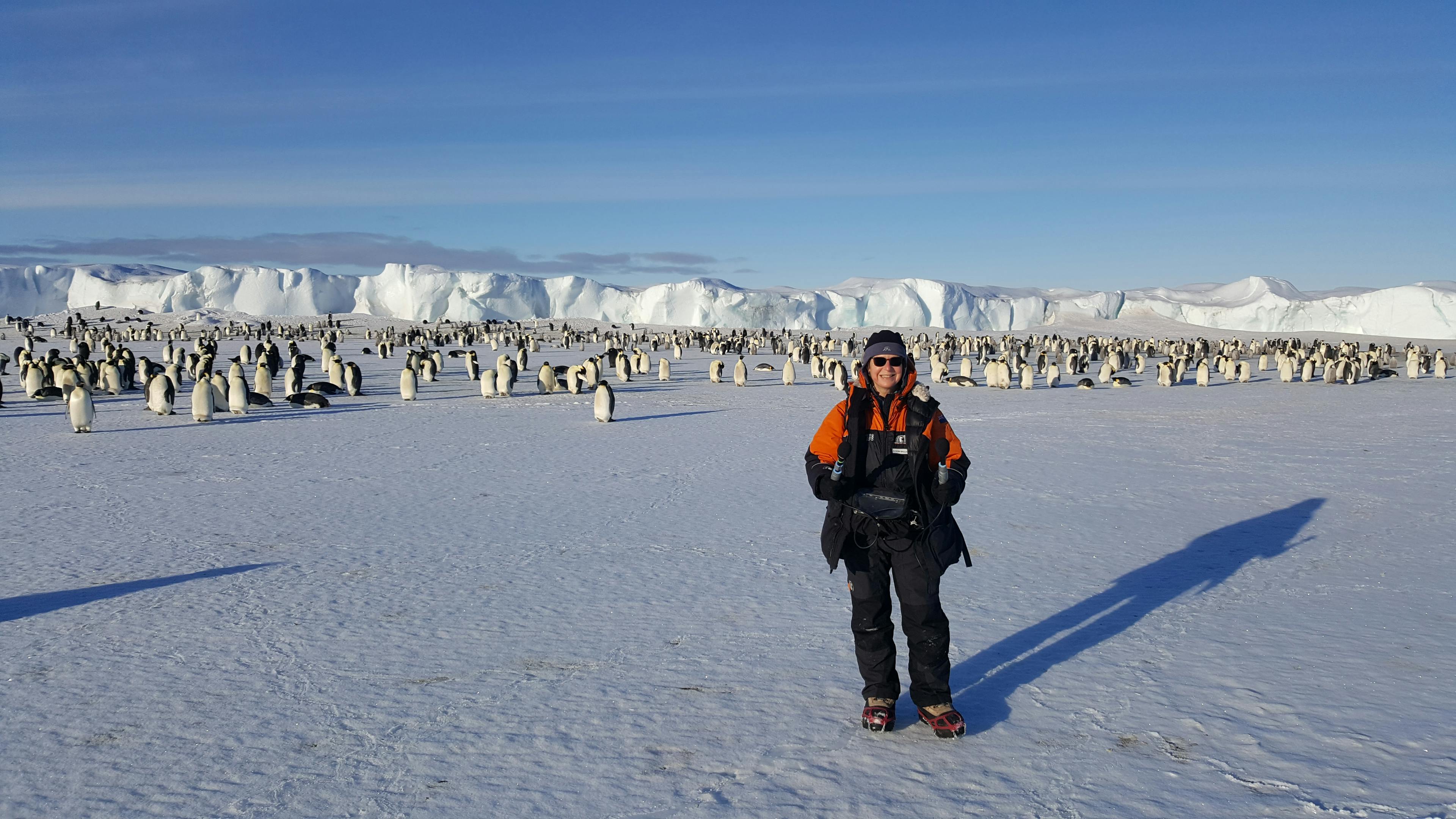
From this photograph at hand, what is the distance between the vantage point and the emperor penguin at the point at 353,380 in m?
16.8

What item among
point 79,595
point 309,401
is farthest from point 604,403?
point 79,595

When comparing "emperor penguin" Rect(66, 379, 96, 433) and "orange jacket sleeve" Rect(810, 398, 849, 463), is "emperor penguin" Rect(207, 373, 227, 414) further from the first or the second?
"orange jacket sleeve" Rect(810, 398, 849, 463)

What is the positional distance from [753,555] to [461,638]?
6.23 feet

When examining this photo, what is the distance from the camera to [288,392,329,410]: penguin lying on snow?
14641 mm

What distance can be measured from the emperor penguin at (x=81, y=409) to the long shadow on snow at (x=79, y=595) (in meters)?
7.37

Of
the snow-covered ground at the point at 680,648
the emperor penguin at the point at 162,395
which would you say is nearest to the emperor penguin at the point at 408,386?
the emperor penguin at the point at 162,395

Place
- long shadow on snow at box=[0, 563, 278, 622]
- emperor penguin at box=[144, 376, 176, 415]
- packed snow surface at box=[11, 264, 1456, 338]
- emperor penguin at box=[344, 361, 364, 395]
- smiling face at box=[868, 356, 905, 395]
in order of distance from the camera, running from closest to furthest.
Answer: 1. smiling face at box=[868, 356, 905, 395]
2. long shadow on snow at box=[0, 563, 278, 622]
3. emperor penguin at box=[144, 376, 176, 415]
4. emperor penguin at box=[344, 361, 364, 395]
5. packed snow surface at box=[11, 264, 1456, 338]

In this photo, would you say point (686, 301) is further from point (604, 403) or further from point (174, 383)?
point (604, 403)

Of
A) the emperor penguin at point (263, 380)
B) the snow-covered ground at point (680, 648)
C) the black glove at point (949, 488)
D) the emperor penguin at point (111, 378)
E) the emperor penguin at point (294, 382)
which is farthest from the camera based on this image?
the emperor penguin at point (294, 382)

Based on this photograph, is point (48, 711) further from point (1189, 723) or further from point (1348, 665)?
point (1348, 665)

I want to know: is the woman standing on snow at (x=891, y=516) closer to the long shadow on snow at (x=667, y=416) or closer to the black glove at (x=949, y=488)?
the black glove at (x=949, y=488)

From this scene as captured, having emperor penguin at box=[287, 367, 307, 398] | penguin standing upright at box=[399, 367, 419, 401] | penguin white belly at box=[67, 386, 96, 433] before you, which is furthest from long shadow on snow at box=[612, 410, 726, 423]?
penguin white belly at box=[67, 386, 96, 433]

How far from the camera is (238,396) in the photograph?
1365cm

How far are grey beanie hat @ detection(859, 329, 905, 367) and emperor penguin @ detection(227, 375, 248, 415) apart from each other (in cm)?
1274
